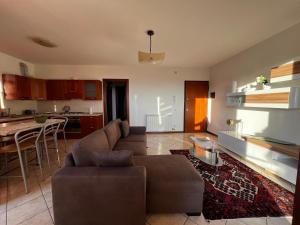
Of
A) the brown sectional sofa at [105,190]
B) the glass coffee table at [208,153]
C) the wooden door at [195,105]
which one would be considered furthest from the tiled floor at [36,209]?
the wooden door at [195,105]

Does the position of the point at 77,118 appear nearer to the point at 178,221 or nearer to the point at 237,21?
the point at 178,221

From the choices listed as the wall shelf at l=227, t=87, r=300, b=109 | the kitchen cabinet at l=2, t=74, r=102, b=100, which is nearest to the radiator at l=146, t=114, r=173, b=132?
the kitchen cabinet at l=2, t=74, r=102, b=100

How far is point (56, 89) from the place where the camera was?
487 centimetres

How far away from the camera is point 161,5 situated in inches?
77.8

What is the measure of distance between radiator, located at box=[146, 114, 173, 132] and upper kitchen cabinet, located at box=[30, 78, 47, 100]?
3.64m

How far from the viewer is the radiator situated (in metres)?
5.45

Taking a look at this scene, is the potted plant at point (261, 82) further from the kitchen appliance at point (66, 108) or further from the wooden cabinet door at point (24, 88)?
the wooden cabinet door at point (24, 88)

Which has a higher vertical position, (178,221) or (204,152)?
(204,152)

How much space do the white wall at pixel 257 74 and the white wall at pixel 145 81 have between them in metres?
1.23

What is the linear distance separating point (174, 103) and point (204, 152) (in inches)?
111

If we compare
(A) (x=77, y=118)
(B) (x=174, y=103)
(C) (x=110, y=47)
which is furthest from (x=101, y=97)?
(B) (x=174, y=103)

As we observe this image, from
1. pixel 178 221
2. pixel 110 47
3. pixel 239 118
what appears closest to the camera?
pixel 178 221

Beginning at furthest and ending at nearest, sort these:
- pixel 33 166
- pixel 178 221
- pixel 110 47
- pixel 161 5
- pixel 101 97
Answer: pixel 101 97 < pixel 110 47 < pixel 33 166 < pixel 161 5 < pixel 178 221

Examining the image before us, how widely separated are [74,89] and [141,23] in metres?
3.58
